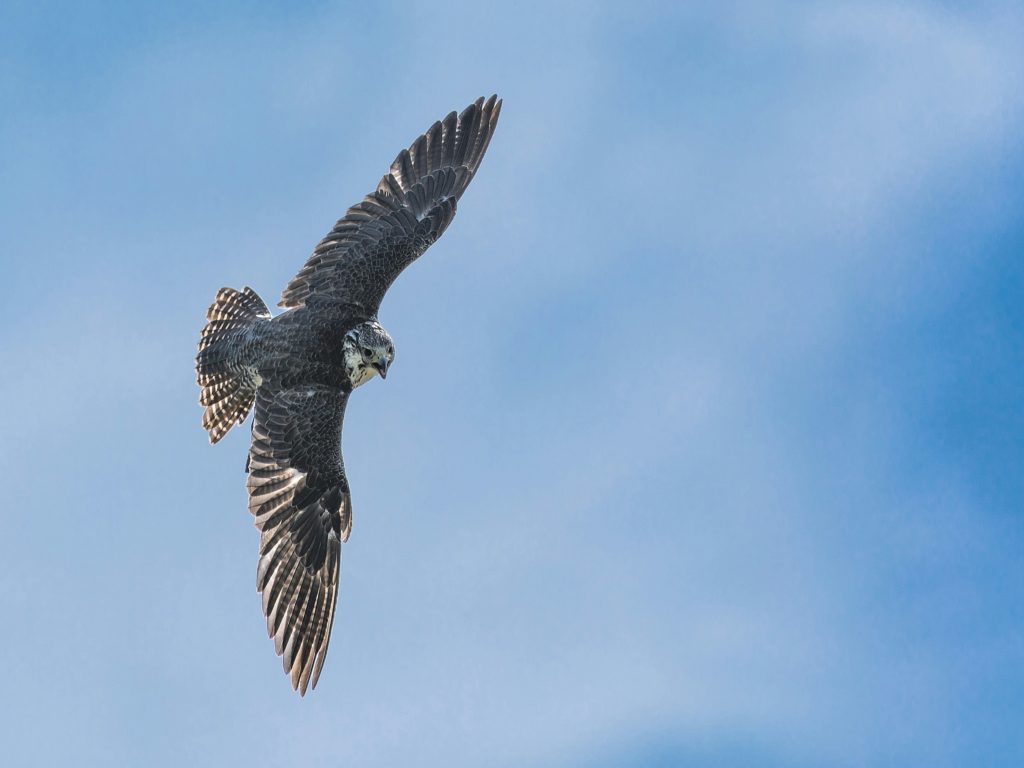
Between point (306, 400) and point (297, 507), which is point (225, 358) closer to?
point (306, 400)

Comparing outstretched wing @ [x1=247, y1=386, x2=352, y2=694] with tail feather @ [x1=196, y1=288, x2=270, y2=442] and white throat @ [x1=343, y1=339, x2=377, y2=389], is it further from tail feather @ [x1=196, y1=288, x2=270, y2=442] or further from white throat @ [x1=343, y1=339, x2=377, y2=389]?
tail feather @ [x1=196, y1=288, x2=270, y2=442]

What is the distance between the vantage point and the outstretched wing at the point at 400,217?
849 inches

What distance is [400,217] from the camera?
22.6 metres

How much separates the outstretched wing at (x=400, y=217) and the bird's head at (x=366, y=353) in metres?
0.97

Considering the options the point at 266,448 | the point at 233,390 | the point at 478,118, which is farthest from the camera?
the point at 478,118

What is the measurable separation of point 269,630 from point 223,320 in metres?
4.78

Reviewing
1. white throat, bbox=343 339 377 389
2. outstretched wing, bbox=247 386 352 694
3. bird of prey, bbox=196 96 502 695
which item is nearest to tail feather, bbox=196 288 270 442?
bird of prey, bbox=196 96 502 695

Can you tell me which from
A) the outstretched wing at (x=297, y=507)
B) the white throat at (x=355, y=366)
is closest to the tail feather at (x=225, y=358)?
the outstretched wing at (x=297, y=507)

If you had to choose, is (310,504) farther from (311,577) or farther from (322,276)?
(322,276)

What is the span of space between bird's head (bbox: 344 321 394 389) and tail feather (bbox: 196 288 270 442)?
181cm

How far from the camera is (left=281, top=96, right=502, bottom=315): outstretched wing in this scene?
21.6 metres

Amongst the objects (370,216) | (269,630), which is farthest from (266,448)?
(370,216)

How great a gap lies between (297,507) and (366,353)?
2.34 m

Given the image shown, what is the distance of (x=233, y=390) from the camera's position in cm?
2197
